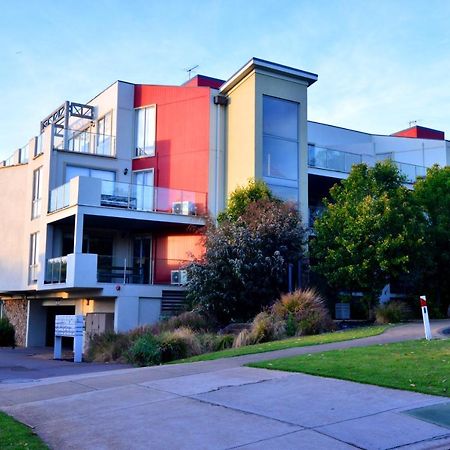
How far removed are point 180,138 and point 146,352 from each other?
44.7ft

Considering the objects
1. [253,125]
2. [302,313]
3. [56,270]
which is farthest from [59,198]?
[302,313]

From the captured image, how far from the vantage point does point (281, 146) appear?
25578mm

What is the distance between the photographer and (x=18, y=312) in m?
32.0

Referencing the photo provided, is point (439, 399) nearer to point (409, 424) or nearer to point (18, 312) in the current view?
point (409, 424)

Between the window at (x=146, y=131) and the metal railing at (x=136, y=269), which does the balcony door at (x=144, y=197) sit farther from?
the window at (x=146, y=131)

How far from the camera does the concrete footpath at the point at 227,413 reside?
7.02 meters

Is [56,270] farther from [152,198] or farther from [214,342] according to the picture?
[214,342]

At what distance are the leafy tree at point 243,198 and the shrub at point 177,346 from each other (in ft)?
21.8

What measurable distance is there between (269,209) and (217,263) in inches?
112

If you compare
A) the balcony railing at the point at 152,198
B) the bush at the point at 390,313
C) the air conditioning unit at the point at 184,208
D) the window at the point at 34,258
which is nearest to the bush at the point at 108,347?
the balcony railing at the point at 152,198

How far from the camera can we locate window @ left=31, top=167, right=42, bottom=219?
28203 millimetres

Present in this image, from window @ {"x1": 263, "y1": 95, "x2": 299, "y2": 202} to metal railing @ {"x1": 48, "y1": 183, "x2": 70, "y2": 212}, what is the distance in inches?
305

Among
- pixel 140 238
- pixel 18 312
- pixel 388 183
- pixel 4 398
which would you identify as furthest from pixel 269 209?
pixel 18 312

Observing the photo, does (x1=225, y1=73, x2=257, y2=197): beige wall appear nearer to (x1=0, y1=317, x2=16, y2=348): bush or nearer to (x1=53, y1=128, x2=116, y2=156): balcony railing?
(x1=53, y1=128, x2=116, y2=156): balcony railing
